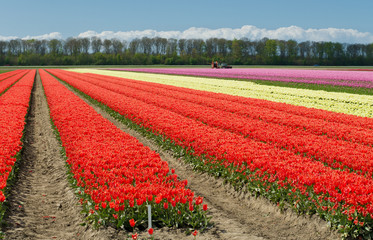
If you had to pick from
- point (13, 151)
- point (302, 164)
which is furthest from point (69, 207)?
point (302, 164)

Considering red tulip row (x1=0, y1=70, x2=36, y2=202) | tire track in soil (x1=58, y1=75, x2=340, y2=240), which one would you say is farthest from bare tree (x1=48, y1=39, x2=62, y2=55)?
tire track in soil (x1=58, y1=75, x2=340, y2=240)

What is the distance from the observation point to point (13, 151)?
945 centimetres

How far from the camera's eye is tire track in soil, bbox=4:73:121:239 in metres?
6.20

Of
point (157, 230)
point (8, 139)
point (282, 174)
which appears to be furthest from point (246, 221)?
point (8, 139)

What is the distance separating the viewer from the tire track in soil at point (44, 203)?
6203 millimetres

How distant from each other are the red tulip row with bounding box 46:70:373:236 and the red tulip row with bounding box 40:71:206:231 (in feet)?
4.95

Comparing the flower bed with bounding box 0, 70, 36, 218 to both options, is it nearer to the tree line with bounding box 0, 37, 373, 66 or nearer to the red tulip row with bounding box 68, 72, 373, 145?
the red tulip row with bounding box 68, 72, 373, 145

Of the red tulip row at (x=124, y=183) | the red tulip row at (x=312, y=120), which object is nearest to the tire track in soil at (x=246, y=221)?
the red tulip row at (x=124, y=183)

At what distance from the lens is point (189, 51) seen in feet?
522

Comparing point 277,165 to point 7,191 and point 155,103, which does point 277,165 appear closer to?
point 7,191

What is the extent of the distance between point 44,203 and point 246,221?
438cm

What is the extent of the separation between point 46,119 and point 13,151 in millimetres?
9205

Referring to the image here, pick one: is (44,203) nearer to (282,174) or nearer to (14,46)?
(282,174)

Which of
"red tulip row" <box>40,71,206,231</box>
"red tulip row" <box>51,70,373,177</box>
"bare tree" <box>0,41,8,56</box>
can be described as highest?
"bare tree" <box>0,41,8,56</box>
